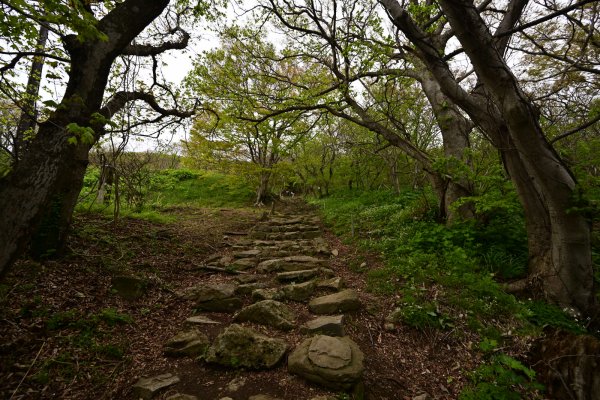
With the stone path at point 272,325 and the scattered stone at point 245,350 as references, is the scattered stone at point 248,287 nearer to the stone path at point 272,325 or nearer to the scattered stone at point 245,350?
the stone path at point 272,325

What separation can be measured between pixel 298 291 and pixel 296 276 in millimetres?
582

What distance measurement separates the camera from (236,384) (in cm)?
268

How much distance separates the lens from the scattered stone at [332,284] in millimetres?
4582

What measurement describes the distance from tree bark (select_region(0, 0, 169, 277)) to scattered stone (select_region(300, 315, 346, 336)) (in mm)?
3198

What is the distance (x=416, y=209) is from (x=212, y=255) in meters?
5.44

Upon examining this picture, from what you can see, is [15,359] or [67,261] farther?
[67,261]

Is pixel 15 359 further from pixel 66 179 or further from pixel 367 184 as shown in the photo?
pixel 367 184

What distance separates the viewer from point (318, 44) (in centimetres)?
757

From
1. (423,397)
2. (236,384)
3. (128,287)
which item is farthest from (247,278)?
(423,397)

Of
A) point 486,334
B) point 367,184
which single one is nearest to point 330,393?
point 486,334

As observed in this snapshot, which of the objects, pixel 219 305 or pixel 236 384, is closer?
pixel 236 384

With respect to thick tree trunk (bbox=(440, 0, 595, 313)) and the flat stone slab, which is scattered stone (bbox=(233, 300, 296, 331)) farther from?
thick tree trunk (bbox=(440, 0, 595, 313))

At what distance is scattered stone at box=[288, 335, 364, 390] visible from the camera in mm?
2574

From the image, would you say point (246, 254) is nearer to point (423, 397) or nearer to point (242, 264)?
point (242, 264)
